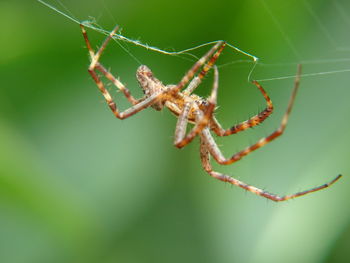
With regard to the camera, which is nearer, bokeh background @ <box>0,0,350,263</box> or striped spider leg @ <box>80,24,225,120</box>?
striped spider leg @ <box>80,24,225,120</box>

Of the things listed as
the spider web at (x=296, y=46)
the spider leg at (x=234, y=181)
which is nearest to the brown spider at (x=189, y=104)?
the spider leg at (x=234, y=181)

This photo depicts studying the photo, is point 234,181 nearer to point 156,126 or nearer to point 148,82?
point 156,126

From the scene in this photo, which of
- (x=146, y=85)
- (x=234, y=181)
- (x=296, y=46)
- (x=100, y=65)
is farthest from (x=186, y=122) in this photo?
(x=296, y=46)

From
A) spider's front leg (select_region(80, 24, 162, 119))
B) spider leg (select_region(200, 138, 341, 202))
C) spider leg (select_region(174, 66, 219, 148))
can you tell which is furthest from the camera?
spider leg (select_region(200, 138, 341, 202))

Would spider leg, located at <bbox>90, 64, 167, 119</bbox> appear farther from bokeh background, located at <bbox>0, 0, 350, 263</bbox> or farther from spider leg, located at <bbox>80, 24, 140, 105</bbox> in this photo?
bokeh background, located at <bbox>0, 0, 350, 263</bbox>

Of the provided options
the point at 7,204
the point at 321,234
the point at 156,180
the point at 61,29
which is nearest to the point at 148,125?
the point at 156,180

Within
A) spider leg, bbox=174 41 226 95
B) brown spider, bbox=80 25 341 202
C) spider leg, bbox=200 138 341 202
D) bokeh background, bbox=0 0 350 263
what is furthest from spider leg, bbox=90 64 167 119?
spider leg, bbox=200 138 341 202
